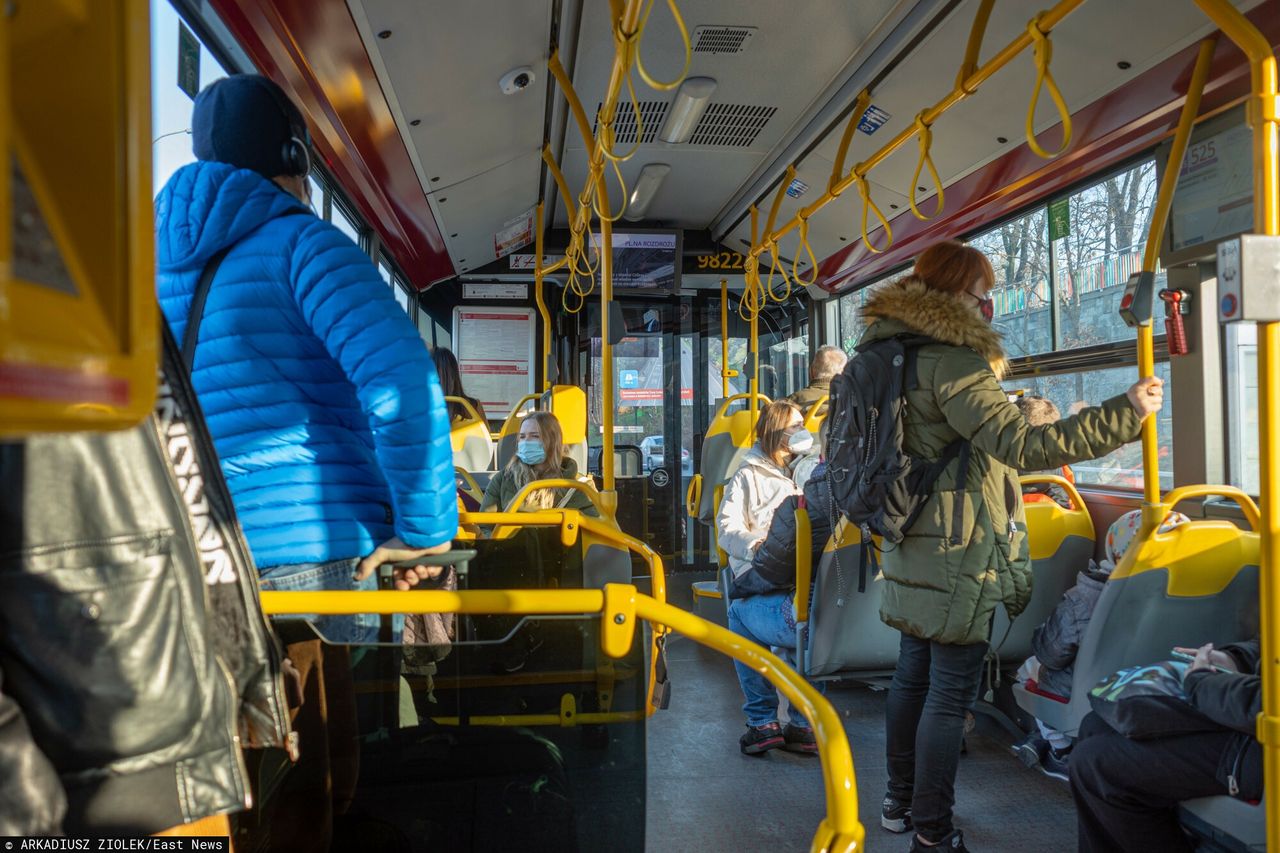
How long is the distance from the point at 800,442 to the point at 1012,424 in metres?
1.98

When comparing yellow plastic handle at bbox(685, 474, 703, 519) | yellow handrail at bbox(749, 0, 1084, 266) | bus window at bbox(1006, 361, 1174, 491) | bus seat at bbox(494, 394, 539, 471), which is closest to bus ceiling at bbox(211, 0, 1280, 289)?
yellow handrail at bbox(749, 0, 1084, 266)

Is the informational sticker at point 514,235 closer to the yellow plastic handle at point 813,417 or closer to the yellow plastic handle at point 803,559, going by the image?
the yellow plastic handle at point 813,417

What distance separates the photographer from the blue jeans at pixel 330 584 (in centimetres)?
150

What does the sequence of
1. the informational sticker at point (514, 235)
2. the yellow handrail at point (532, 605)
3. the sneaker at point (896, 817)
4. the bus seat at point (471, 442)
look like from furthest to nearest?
1. the informational sticker at point (514, 235)
2. the bus seat at point (471, 442)
3. the sneaker at point (896, 817)
4. the yellow handrail at point (532, 605)

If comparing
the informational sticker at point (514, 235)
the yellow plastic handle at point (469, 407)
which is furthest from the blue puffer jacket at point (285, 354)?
the informational sticker at point (514, 235)

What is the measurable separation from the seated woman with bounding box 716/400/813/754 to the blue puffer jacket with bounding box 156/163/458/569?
7.41ft

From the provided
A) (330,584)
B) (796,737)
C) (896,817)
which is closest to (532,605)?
(330,584)

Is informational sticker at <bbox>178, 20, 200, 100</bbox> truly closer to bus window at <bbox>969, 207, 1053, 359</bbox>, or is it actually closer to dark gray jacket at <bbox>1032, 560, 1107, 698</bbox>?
dark gray jacket at <bbox>1032, 560, 1107, 698</bbox>

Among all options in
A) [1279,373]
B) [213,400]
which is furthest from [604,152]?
[1279,373]

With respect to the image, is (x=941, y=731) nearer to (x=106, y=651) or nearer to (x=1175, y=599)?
(x=1175, y=599)

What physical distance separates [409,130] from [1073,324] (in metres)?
3.09

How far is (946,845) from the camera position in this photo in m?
2.36

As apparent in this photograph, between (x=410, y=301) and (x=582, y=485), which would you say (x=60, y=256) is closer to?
(x=582, y=485)

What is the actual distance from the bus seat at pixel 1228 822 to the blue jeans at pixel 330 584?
69.0 inches
